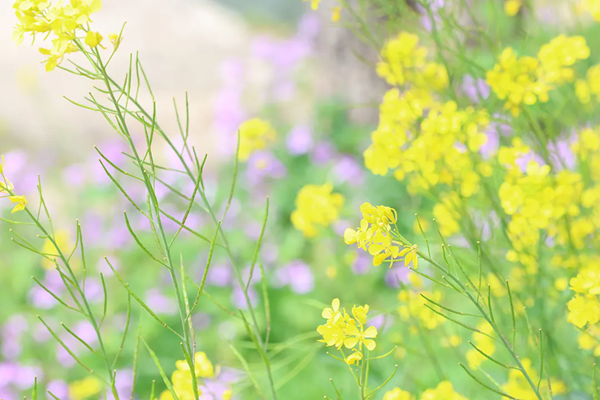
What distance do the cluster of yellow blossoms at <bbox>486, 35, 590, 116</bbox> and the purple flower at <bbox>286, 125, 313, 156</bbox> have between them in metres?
1.44

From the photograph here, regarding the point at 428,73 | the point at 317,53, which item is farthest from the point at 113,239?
the point at 428,73

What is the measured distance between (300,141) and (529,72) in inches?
58.3

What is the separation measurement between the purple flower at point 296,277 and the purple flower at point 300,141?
2.12 feet

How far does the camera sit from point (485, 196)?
82 cm

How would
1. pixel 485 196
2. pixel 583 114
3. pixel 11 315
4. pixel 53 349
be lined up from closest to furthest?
pixel 485 196
pixel 583 114
pixel 53 349
pixel 11 315

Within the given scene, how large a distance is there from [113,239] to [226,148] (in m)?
0.61

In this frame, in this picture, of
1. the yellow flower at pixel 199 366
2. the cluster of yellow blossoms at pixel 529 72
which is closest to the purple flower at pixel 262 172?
the cluster of yellow blossoms at pixel 529 72

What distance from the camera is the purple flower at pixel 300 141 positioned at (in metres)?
2.19

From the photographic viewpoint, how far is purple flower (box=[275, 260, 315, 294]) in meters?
1.58

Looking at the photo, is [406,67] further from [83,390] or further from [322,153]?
[322,153]

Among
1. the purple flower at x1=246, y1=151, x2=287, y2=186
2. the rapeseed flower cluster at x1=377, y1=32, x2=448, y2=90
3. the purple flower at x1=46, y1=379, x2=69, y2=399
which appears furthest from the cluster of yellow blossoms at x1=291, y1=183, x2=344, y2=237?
the purple flower at x1=246, y1=151, x2=287, y2=186

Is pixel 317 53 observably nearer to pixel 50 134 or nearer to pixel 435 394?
pixel 435 394

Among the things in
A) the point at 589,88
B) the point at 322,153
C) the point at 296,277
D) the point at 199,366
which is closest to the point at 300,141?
the point at 322,153

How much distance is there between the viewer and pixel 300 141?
2.20 metres
